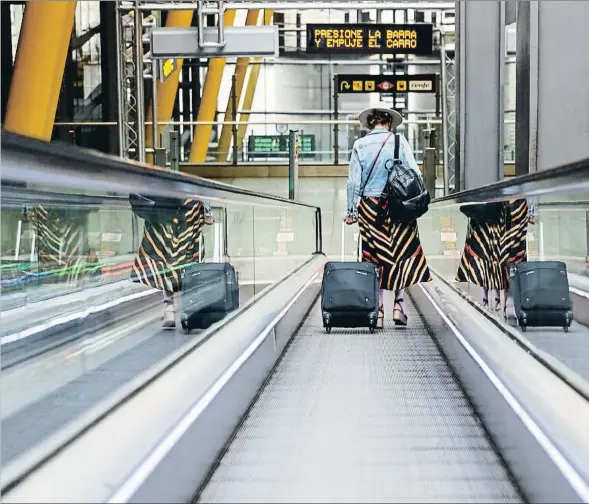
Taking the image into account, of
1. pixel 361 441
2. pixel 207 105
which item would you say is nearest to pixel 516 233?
pixel 361 441

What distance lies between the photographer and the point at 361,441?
3588 millimetres

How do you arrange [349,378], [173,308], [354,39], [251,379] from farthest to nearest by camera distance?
[354,39] → [349,378] → [251,379] → [173,308]

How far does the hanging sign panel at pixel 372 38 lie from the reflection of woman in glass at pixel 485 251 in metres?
12.0

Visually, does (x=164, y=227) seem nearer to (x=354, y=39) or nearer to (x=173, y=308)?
(x=173, y=308)

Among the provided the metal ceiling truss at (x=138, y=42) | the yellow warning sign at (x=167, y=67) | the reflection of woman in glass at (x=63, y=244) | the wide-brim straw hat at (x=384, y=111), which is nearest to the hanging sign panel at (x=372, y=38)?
the yellow warning sign at (x=167, y=67)

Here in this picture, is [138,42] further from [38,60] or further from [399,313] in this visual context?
[399,313]

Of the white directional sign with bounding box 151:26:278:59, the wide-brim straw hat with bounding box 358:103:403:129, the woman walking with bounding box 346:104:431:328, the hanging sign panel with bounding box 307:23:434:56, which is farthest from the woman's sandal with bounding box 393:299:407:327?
the hanging sign panel with bounding box 307:23:434:56

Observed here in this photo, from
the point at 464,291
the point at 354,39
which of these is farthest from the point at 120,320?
the point at 354,39

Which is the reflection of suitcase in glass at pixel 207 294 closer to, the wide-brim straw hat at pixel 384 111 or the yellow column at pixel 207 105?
the wide-brim straw hat at pixel 384 111

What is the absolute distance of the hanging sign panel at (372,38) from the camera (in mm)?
17984

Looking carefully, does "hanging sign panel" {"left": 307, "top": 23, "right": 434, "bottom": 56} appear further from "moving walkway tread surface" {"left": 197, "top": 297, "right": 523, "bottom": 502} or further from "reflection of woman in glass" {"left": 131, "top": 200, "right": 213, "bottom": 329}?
"reflection of woman in glass" {"left": 131, "top": 200, "right": 213, "bottom": 329}

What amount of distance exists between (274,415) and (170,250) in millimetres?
880

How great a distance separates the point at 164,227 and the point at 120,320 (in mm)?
680

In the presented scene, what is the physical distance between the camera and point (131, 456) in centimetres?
235
